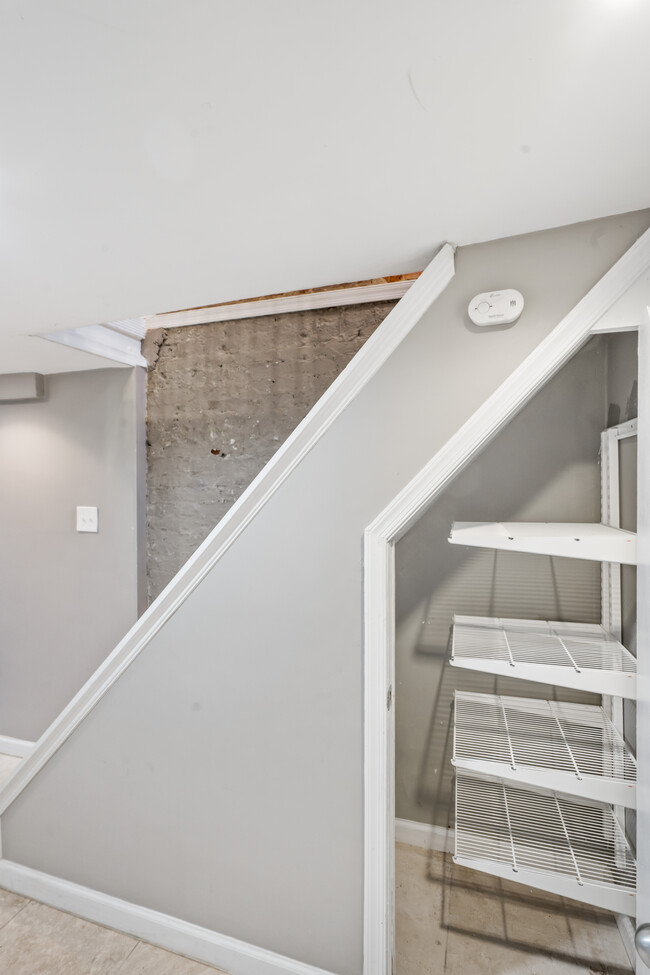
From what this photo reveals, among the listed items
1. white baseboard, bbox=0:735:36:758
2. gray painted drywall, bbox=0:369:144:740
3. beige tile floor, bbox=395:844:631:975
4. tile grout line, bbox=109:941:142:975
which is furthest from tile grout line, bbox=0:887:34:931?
beige tile floor, bbox=395:844:631:975

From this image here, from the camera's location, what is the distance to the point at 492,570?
1817 mm

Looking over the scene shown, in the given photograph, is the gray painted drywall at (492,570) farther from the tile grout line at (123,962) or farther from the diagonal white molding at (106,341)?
the diagonal white molding at (106,341)

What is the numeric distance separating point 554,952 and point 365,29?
2.26 meters

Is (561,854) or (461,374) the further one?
(561,854)

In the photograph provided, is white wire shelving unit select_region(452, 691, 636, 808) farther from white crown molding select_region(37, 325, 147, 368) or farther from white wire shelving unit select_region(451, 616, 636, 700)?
white crown molding select_region(37, 325, 147, 368)

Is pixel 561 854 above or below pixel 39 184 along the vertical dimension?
below

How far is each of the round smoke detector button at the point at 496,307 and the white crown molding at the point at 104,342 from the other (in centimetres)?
153

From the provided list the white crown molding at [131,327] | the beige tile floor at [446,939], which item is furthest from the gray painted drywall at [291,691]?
the white crown molding at [131,327]

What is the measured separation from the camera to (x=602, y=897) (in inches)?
47.9

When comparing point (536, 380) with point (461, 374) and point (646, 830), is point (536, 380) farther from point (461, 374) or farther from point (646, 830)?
point (646, 830)

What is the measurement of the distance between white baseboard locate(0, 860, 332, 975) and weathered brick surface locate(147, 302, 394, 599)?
114cm

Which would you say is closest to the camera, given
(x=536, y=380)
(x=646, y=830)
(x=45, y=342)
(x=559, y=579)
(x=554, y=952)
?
(x=646, y=830)

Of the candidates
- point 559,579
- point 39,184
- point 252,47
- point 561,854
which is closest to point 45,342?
point 39,184

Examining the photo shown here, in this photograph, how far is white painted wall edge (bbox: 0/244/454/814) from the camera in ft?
4.09
